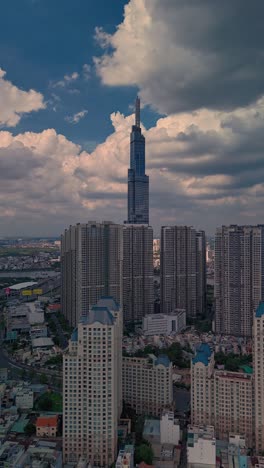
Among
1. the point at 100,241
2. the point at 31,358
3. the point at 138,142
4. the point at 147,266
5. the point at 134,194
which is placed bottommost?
the point at 31,358

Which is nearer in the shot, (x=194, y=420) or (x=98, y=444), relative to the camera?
(x=98, y=444)

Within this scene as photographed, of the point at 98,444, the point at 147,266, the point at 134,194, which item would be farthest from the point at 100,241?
the point at 134,194

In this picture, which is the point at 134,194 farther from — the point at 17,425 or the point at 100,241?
the point at 17,425

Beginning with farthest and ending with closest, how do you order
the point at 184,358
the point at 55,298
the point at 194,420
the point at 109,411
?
the point at 55,298, the point at 184,358, the point at 194,420, the point at 109,411

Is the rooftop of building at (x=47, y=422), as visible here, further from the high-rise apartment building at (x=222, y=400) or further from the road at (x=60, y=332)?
the road at (x=60, y=332)

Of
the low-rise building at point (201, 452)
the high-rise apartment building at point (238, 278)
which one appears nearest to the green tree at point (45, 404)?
the low-rise building at point (201, 452)

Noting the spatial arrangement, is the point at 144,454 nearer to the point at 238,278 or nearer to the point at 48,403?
the point at 48,403

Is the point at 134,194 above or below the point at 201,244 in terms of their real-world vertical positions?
above
